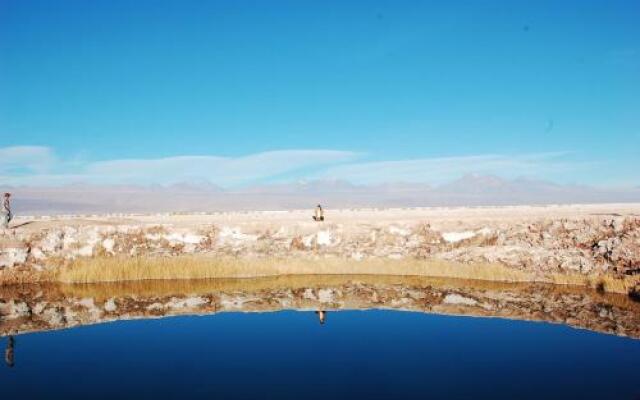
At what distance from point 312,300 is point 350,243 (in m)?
9.18

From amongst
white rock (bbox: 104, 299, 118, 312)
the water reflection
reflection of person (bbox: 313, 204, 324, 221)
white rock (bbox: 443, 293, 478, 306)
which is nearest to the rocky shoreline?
the water reflection

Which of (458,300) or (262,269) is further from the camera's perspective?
(262,269)

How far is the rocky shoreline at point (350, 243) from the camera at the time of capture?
116 ft

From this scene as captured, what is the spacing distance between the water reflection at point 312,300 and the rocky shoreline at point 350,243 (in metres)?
2.01

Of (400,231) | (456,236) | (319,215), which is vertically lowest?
(456,236)

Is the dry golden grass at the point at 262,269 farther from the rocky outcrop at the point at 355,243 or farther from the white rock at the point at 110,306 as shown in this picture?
the white rock at the point at 110,306

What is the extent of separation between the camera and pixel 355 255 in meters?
38.8

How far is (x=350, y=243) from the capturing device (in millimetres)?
39875

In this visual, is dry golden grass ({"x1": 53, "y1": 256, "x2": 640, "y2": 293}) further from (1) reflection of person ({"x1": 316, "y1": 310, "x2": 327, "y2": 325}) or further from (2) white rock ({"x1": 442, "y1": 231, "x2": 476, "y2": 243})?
(1) reflection of person ({"x1": 316, "y1": 310, "x2": 327, "y2": 325})

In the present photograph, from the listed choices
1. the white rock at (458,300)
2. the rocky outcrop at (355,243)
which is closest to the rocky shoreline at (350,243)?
the rocky outcrop at (355,243)

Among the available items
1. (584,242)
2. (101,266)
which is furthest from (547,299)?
(101,266)

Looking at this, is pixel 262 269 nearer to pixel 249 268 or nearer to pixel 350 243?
pixel 249 268

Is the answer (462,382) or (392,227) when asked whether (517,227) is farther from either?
(462,382)

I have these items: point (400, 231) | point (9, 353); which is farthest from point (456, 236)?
point (9, 353)
